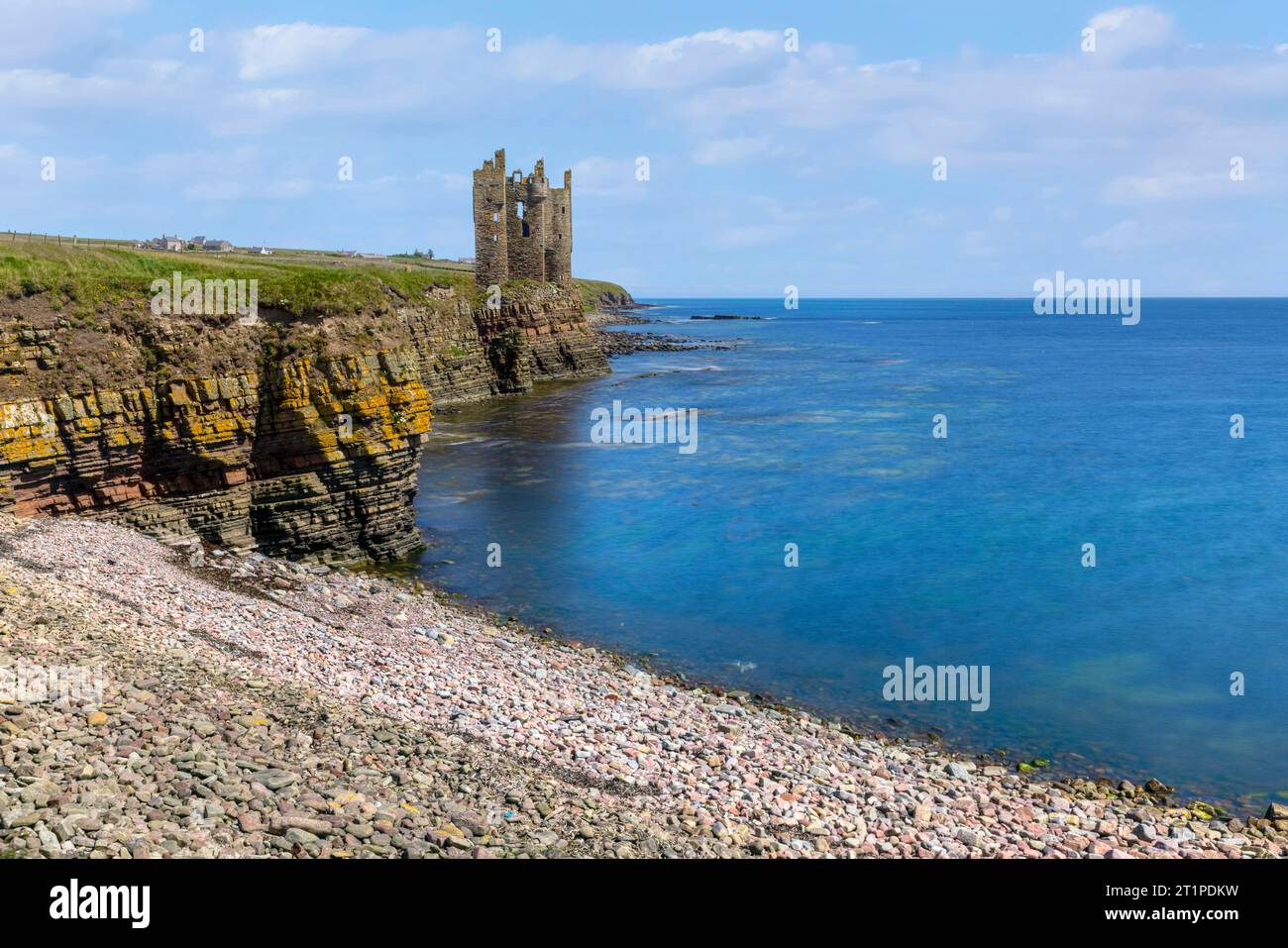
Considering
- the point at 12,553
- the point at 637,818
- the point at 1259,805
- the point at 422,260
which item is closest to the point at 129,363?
the point at 12,553

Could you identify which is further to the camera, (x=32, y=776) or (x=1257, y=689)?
(x=1257, y=689)

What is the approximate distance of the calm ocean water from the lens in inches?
951

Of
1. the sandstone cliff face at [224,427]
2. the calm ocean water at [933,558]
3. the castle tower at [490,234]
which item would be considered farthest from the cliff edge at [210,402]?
the castle tower at [490,234]

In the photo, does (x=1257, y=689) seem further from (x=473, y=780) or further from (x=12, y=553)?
(x=12, y=553)

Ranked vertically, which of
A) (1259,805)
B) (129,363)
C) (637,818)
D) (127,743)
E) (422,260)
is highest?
(422,260)

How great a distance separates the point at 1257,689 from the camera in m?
25.6

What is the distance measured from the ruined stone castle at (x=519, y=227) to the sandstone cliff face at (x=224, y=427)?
55.2 meters

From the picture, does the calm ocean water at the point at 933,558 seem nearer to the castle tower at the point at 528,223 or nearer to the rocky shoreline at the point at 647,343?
the castle tower at the point at 528,223

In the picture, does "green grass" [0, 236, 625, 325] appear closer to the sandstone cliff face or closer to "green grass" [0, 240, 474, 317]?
"green grass" [0, 240, 474, 317]

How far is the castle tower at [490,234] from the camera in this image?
3418 inches

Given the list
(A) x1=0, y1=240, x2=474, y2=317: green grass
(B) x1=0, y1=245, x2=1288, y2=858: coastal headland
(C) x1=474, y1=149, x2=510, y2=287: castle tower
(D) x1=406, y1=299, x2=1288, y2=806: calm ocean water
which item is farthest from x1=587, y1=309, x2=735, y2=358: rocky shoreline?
(B) x1=0, y1=245, x2=1288, y2=858: coastal headland

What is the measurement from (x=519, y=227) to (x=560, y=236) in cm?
512

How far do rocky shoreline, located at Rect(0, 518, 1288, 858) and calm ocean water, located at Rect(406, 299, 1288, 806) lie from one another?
3213mm

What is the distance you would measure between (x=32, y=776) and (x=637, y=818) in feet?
26.1
